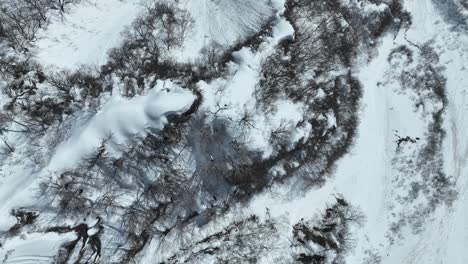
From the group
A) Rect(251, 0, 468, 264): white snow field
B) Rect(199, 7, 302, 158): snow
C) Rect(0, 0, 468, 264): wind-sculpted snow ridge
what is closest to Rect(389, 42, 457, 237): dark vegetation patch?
Rect(0, 0, 468, 264): wind-sculpted snow ridge

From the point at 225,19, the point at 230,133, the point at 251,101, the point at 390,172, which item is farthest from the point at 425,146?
the point at 225,19

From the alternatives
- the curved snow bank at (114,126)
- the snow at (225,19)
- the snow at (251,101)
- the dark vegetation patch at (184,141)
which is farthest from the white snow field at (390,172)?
the curved snow bank at (114,126)

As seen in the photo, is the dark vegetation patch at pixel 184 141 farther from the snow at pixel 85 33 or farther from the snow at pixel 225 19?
the snow at pixel 85 33

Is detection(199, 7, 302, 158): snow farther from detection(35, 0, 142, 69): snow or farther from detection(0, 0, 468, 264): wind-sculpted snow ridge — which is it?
detection(35, 0, 142, 69): snow

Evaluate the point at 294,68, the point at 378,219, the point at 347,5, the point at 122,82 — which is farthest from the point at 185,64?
the point at 378,219

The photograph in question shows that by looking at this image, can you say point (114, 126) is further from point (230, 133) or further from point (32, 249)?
point (32, 249)
